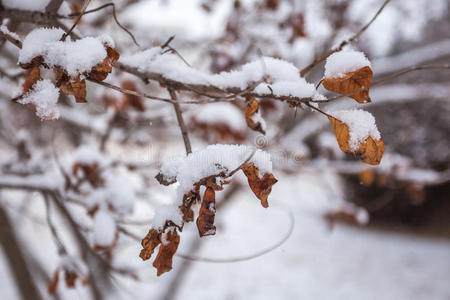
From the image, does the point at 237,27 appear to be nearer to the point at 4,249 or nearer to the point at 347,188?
the point at 4,249

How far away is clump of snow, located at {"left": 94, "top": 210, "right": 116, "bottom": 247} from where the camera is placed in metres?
1.23

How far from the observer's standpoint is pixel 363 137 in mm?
577

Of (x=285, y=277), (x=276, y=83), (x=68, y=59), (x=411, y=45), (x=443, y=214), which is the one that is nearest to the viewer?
(x=68, y=59)

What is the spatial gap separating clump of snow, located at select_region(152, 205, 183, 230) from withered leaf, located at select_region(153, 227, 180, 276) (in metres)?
0.02

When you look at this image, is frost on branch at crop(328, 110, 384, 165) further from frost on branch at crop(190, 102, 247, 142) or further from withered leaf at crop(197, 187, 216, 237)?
frost on branch at crop(190, 102, 247, 142)

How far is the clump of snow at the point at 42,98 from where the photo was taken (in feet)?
1.90

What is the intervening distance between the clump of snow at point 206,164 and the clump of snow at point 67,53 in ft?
0.71

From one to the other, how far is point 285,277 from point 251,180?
5.12m

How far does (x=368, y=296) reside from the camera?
4680 millimetres

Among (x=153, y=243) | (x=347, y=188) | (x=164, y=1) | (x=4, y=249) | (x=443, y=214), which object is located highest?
(x=164, y=1)

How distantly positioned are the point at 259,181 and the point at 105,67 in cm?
33

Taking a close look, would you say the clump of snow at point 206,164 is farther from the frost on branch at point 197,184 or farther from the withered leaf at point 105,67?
the withered leaf at point 105,67

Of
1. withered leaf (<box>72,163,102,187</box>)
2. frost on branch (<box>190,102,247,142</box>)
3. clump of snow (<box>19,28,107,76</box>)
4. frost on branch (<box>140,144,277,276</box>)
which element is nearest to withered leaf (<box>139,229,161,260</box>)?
frost on branch (<box>140,144,277,276</box>)

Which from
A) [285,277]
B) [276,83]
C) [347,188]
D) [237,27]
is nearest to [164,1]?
[237,27]
